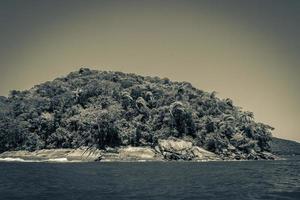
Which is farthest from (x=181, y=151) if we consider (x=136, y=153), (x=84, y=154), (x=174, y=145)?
(x=84, y=154)

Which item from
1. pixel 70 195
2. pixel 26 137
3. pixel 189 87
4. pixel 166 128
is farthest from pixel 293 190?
pixel 189 87

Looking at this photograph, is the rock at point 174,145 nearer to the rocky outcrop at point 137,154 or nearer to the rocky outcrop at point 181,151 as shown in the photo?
the rocky outcrop at point 181,151

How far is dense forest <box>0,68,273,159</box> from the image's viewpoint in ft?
501

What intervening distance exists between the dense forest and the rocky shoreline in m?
3.35

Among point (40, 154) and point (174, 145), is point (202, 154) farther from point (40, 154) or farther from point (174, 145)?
point (40, 154)

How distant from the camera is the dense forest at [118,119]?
153 meters

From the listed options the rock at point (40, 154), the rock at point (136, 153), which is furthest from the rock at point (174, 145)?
the rock at point (40, 154)

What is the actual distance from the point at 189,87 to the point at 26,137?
76.6 metres

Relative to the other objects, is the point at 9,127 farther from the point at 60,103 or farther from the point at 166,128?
the point at 166,128

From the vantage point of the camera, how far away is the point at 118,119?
15512 cm

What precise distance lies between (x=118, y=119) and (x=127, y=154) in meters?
17.1

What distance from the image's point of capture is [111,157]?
465ft

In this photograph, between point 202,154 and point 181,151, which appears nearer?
point 181,151

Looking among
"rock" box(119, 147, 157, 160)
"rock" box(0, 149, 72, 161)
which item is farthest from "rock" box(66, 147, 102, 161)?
"rock" box(119, 147, 157, 160)
